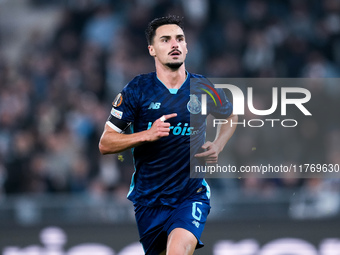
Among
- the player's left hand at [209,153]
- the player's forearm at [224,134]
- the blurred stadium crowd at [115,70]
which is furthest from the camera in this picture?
the blurred stadium crowd at [115,70]

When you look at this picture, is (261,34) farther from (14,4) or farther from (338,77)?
(14,4)

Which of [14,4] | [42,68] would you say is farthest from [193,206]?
[14,4]

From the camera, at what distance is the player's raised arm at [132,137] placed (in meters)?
4.89

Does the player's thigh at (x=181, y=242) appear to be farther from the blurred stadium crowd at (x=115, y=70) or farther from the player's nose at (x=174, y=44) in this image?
the blurred stadium crowd at (x=115, y=70)

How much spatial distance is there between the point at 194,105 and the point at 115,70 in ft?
19.0

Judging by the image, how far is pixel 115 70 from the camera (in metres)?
10.9

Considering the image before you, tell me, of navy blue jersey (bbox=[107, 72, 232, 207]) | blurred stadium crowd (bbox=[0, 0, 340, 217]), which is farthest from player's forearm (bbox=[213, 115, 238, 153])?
blurred stadium crowd (bbox=[0, 0, 340, 217])

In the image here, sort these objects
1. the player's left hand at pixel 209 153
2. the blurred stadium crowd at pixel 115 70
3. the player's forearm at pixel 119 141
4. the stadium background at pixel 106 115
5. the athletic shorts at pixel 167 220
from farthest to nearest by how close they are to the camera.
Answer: the blurred stadium crowd at pixel 115 70, the stadium background at pixel 106 115, the player's left hand at pixel 209 153, the athletic shorts at pixel 167 220, the player's forearm at pixel 119 141

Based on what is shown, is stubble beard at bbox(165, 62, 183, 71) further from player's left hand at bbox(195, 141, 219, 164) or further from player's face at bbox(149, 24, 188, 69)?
player's left hand at bbox(195, 141, 219, 164)

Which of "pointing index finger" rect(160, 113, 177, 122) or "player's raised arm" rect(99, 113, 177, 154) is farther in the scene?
"pointing index finger" rect(160, 113, 177, 122)

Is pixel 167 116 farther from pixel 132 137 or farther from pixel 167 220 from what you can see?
pixel 167 220

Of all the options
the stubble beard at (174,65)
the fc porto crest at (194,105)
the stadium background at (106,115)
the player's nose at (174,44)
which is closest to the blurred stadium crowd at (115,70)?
the stadium background at (106,115)

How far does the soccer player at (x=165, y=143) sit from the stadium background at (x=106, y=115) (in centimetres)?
52

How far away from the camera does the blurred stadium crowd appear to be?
356 inches
